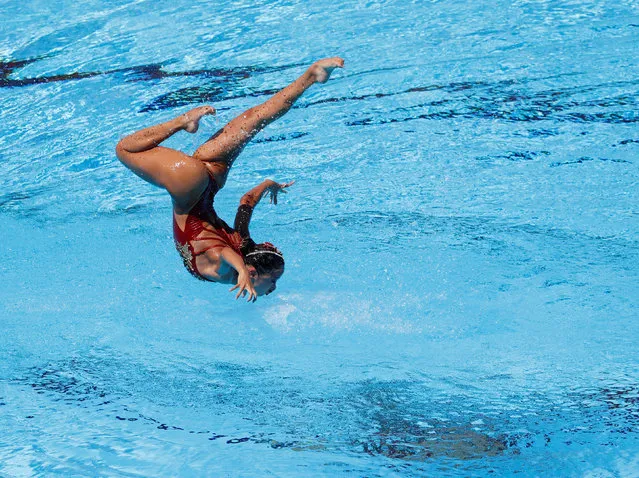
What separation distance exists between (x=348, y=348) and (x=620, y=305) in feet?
6.26

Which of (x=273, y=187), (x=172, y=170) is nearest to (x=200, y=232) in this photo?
(x=172, y=170)

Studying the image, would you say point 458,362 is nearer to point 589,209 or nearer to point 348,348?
point 348,348

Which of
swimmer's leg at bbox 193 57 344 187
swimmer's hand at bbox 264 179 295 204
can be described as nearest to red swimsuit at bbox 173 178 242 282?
swimmer's leg at bbox 193 57 344 187

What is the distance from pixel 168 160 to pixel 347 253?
235 centimetres

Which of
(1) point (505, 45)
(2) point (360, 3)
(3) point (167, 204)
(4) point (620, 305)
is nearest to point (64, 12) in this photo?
(2) point (360, 3)

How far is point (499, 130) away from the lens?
8.02 m

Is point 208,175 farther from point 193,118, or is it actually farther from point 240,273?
point 240,273

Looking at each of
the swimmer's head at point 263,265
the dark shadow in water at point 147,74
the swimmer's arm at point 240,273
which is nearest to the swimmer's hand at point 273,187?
the swimmer's head at point 263,265

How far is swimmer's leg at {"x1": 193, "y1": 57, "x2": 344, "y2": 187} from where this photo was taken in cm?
478

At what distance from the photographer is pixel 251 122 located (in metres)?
4.86

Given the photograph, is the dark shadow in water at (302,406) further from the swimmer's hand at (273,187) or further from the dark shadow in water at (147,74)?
the dark shadow in water at (147,74)

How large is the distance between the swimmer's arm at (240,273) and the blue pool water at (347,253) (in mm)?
929

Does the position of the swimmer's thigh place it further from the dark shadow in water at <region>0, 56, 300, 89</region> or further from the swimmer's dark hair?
the dark shadow in water at <region>0, 56, 300, 89</region>

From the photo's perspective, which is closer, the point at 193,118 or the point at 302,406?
the point at 193,118
